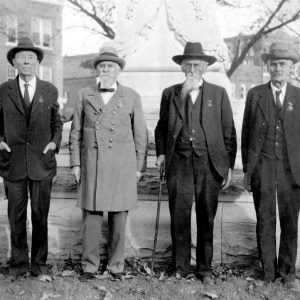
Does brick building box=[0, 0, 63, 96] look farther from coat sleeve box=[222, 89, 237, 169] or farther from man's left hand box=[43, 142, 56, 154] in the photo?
coat sleeve box=[222, 89, 237, 169]

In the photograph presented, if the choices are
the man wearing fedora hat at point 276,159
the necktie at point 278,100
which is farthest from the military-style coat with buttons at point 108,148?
the necktie at point 278,100

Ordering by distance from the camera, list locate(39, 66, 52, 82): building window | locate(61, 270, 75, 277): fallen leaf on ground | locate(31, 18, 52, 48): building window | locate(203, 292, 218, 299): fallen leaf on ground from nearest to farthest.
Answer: locate(203, 292, 218, 299): fallen leaf on ground, locate(61, 270, 75, 277): fallen leaf on ground, locate(31, 18, 52, 48): building window, locate(39, 66, 52, 82): building window

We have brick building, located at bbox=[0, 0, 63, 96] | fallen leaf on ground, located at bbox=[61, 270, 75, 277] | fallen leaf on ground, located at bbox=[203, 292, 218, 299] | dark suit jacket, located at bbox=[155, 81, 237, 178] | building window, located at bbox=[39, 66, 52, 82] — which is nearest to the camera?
fallen leaf on ground, located at bbox=[203, 292, 218, 299]

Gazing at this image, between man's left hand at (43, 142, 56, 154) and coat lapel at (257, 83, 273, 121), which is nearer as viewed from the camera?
coat lapel at (257, 83, 273, 121)

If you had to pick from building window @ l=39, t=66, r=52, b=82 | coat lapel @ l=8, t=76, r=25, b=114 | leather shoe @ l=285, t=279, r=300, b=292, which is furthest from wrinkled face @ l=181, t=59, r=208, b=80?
building window @ l=39, t=66, r=52, b=82

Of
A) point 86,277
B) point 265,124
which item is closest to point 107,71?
point 265,124

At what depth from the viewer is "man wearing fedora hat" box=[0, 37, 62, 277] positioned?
4414 millimetres

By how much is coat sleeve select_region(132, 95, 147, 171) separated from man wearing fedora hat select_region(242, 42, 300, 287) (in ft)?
2.94

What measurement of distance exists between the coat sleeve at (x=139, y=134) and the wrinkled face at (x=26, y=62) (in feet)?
3.07

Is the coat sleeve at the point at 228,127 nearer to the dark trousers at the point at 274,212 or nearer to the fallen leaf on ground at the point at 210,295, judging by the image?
the dark trousers at the point at 274,212

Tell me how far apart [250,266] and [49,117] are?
2265 mm

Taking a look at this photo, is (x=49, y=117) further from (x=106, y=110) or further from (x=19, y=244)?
(x=19, y=244)

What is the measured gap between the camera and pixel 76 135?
177 inches

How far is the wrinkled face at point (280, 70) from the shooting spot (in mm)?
4285
